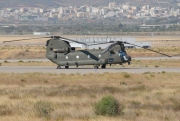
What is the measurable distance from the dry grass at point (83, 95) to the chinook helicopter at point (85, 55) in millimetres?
6390

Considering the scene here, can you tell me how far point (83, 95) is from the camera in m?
31.1

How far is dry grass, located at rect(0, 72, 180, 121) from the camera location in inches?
959

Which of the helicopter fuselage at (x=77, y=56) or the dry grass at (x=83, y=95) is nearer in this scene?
the dry grass at (x=83, y=95)

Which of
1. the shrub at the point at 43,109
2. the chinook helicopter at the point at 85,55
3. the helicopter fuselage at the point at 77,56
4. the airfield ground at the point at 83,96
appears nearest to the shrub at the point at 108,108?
the airfield ground at the point at 83,96

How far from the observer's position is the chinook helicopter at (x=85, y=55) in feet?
172

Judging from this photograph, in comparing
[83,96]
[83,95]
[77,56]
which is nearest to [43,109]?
[83,96]

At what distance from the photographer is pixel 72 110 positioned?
25.6m

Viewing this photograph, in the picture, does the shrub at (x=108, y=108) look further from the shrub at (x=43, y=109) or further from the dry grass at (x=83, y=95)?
the shrub at (x=43, y=109)

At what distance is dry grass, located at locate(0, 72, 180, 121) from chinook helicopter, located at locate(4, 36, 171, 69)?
6.39 metres

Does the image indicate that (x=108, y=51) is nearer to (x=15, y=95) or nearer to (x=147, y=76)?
(x=147, y=76)

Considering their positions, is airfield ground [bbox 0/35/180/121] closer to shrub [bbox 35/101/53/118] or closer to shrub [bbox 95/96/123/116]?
shrub [bbox 35/101/53/118]

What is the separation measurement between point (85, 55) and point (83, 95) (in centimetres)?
2202

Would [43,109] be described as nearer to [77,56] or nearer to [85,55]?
[85,55]

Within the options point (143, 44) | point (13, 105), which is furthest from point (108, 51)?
point (143, 44)
